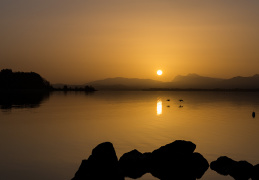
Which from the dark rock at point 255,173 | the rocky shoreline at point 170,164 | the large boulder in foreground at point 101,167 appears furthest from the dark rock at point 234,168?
the large boulder in foreground at point 101,167

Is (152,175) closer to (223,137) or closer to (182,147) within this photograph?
(182,147)

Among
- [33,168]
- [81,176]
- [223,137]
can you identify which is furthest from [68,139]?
[223,137]

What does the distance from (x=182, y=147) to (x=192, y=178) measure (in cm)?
271

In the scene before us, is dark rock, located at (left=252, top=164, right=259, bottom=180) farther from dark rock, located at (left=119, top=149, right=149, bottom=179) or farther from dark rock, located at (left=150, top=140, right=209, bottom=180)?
dark rock, located at (left=119, top=149, right=149, bottom=179)

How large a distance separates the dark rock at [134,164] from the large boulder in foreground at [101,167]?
340cm

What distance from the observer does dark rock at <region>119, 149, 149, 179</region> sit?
2305cm

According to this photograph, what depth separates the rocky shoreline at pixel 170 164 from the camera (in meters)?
20.2

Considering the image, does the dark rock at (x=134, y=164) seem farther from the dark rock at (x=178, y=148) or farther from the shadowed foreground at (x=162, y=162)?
the dark rock at (x=178, y=148)

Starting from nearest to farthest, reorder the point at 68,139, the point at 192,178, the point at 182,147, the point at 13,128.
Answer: the point at 192,178 < the point at 182,147 < the point at 68,139 < the point at 13,128

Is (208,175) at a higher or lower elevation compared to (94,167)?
lower

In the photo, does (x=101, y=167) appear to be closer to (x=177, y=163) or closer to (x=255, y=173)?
(x=177, y=163)

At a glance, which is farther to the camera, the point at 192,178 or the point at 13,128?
the point at 13,128

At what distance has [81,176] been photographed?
62.8ft

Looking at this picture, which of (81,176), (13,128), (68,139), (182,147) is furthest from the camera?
(13,128)
